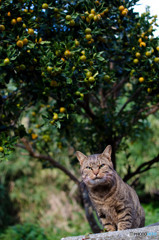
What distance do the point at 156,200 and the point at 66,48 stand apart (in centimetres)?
770

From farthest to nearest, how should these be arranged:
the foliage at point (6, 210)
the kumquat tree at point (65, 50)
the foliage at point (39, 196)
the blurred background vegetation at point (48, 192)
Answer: the foliage at point (39, 196), the blurred background vegetation at point (48, 192), the foliage at point (6, 210), the kumquat tree at point (65, 50)

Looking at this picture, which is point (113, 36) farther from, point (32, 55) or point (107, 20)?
point (32, 55)

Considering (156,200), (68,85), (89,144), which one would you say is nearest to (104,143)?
(89,144)

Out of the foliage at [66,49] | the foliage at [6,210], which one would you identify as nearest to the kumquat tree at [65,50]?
the foliage at [66,49]

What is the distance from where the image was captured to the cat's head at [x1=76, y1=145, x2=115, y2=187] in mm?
2379

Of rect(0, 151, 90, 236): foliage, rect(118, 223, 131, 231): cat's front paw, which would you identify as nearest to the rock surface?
rect(118, 223, 131, 231): cat's front paw

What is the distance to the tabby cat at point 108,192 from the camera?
2.39m

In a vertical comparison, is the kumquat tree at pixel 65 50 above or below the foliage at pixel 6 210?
above

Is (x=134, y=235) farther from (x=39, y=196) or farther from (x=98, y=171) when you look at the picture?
(x=39, y=196)

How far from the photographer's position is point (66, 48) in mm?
2771

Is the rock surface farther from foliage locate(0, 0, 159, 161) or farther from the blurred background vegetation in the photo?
the blurred background vegetation

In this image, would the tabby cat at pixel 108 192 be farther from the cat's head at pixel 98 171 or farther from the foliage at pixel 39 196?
the foliage at pixel 39 196

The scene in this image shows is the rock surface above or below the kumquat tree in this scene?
below

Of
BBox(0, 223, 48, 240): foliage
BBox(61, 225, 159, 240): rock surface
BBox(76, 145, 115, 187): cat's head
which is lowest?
BBox(0, 223, 48, 240): foliage
